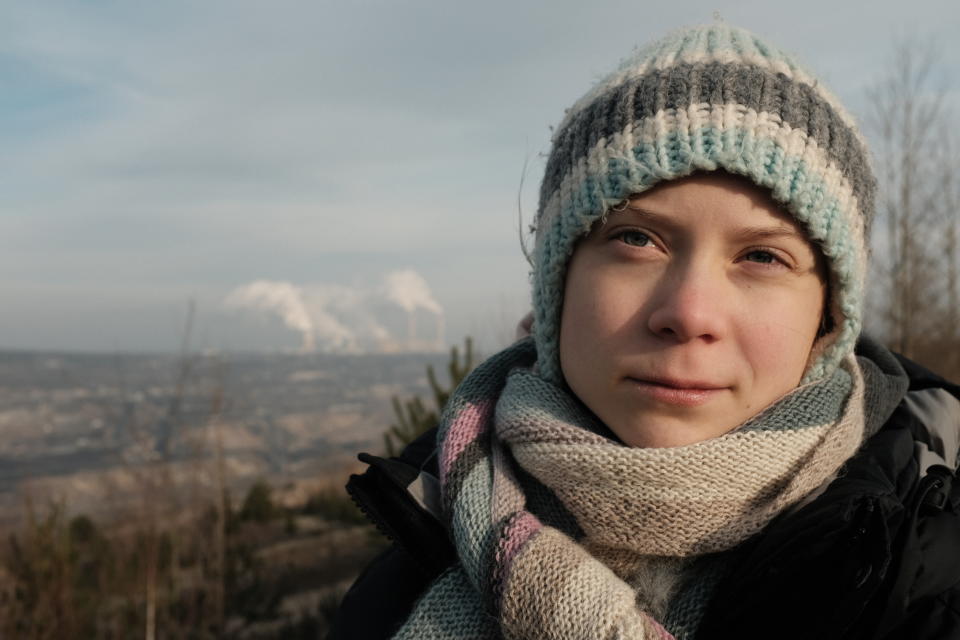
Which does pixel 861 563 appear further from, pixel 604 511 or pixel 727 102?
pixel 727 102

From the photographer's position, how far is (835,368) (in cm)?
151

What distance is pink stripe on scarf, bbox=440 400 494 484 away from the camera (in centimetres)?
157

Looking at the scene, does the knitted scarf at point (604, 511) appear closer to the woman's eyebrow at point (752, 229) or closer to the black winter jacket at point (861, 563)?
the black winter jacket at point (861, 563)

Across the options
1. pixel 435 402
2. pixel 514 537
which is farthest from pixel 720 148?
pixel 435 402

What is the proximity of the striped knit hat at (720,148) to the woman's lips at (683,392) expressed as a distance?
304mm

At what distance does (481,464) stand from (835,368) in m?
0.79

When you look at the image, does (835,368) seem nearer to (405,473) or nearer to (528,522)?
(528,522)

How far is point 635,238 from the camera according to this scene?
1.39m

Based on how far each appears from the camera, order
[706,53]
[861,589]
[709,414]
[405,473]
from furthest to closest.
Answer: [405,473] → [706,53] → [709,414] → [861,589]

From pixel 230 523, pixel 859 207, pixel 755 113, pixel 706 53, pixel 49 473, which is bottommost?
pixel 49 473

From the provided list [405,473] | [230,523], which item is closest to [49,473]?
[230,523]

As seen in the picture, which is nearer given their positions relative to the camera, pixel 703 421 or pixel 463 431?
pixel 703 421

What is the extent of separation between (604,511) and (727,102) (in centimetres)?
83

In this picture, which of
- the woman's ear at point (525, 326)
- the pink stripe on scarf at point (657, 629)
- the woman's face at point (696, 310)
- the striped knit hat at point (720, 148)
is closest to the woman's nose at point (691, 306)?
the woman's face at point (696, 310)
